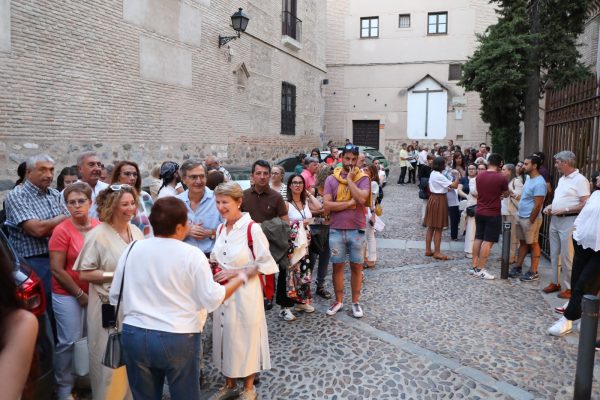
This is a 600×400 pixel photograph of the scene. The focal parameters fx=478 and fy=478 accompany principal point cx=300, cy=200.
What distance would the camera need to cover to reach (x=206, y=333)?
5.07 metres

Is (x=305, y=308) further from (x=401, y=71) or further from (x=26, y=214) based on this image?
(x=401, y=71)

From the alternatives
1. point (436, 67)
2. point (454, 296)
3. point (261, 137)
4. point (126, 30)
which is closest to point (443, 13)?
point (436, 67)

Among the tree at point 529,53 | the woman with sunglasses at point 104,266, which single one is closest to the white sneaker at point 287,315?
the woman with sunglasses at point 104,266

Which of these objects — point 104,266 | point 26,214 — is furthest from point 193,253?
point 26,214

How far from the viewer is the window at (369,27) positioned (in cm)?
2794

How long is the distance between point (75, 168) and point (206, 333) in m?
2.28

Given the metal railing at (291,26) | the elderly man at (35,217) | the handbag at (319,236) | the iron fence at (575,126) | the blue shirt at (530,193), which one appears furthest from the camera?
the metal railing at (291,26)

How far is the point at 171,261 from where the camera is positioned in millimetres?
2580

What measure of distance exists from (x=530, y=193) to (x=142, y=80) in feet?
30.8

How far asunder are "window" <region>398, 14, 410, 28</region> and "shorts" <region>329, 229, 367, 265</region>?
2490cm

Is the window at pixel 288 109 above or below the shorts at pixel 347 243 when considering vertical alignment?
above

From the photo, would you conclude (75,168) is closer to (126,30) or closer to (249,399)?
(249,399)

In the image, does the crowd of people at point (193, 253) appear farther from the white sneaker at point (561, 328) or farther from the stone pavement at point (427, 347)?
the stone pavement at point (427, 347)

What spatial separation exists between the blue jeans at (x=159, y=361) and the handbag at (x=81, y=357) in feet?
3.63
